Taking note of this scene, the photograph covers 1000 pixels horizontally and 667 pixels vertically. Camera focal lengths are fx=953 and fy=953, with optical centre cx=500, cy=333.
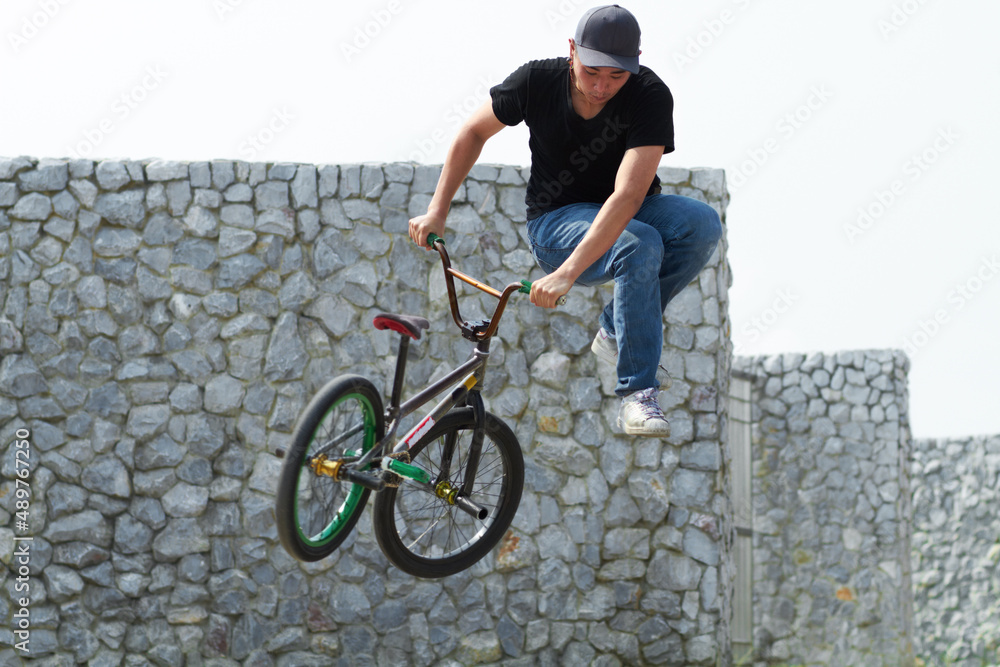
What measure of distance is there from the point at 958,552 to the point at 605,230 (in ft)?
44.1

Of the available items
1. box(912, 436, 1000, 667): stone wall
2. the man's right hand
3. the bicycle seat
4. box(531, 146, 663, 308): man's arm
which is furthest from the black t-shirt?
box(912, 436, 1000, 667): stone wall

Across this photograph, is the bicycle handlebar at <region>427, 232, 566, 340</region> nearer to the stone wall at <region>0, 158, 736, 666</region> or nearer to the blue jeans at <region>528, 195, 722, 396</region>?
the blue jeans at <region>528, 195, 722, 396</region>

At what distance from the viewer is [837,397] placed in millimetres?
12141

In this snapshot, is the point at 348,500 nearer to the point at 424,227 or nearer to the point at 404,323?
the point at 404,323

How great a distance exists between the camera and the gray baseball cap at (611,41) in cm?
297

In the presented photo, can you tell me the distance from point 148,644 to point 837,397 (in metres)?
8.64

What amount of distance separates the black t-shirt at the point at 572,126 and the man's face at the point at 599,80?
10 centimetres

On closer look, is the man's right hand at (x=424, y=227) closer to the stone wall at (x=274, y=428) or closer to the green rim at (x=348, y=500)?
the green rim at (x=348, y=500)

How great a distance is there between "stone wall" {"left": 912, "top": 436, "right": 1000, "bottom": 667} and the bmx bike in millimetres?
12747

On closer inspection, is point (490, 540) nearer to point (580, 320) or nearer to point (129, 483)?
point (580, 320)

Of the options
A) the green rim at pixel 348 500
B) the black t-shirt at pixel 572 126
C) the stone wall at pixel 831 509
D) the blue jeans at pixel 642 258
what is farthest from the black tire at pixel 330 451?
the stone wall at pixel 831 509

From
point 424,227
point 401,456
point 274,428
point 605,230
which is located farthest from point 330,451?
point 274,428

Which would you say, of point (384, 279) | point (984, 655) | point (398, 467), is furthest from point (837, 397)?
point (398, 467)

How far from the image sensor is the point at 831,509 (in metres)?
11.8
